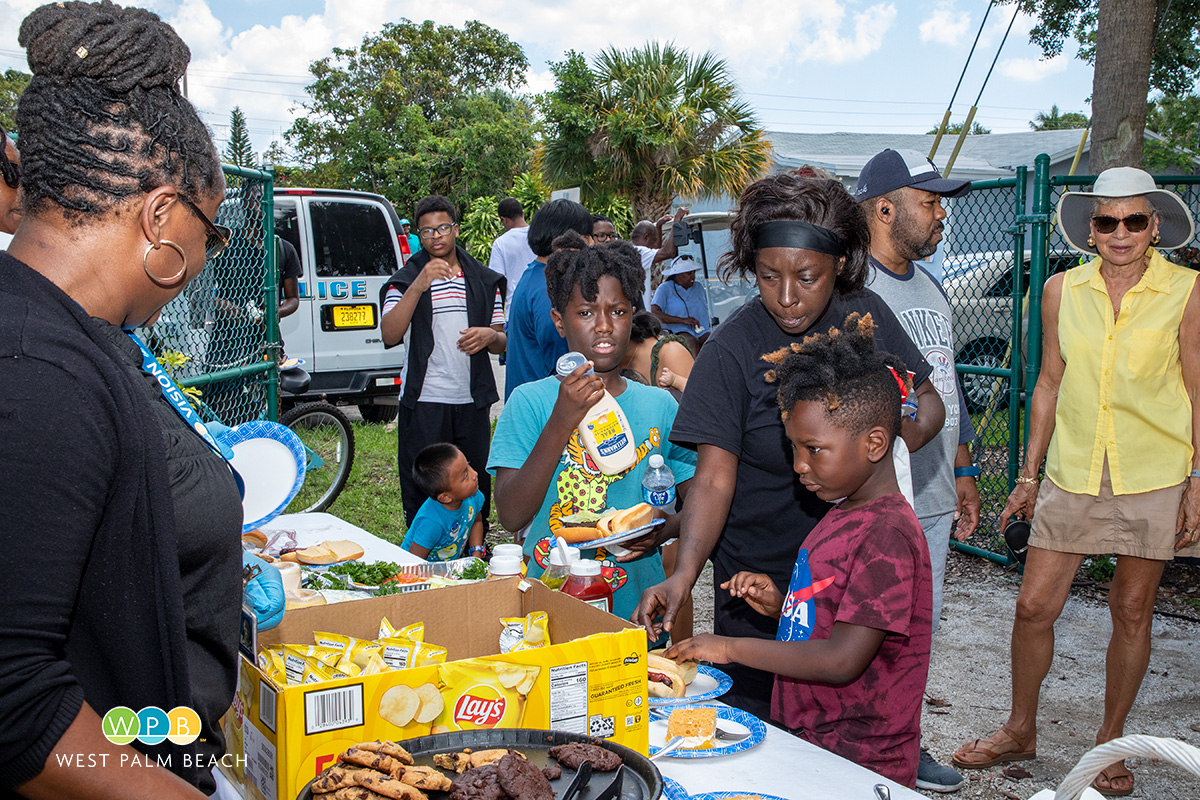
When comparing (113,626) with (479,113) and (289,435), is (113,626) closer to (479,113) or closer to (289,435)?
(289,435)

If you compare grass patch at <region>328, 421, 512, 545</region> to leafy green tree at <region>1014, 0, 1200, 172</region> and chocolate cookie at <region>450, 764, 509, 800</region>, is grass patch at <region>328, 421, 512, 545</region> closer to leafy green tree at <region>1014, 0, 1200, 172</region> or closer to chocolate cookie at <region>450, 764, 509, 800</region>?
chocolate cookie at <region>450, 764, 509, 800</region>

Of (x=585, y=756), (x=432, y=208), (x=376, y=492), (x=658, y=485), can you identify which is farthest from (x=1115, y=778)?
(x=376, y=492)

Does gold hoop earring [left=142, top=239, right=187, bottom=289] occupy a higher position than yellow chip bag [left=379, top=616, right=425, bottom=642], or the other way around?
gold hoop earring [left=142, top=239, right=187, bottom=289]

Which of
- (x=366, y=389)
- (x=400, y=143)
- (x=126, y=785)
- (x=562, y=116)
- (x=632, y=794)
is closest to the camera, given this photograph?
(x=126, y=785)

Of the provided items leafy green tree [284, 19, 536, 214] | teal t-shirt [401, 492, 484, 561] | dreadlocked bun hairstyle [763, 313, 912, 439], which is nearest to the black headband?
dreadlocked bun hairstyle [763, 313, 912, 439]

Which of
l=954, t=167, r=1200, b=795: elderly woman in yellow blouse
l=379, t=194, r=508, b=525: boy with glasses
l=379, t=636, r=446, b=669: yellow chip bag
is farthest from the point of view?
l=379, t=194, r=508, b=525: boy with glasses

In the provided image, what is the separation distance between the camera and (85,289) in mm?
1254

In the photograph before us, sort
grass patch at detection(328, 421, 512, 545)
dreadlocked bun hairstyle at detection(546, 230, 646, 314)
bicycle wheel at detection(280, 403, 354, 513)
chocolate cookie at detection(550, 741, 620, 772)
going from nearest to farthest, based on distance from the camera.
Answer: chocolate cookie at detection(550, 741, 620, 772)
dreadlocked bun hairstyle at detection(546, 230, 646, 314)
grass patch at detection(328, 421, 512, 545)
bicycle wheel at detection(280, 403, 354, 513)

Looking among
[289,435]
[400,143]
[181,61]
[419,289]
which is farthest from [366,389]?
[400,143]

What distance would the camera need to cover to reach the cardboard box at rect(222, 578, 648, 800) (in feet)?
5.42

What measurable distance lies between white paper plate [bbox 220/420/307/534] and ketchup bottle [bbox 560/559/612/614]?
0.86 metres

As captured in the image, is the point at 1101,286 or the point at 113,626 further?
the point at 1101,286

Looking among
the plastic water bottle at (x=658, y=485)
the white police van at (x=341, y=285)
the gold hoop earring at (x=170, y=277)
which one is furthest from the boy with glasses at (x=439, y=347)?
the gold hoop earring at (x=170, y=277)

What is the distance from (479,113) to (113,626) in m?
34.3
